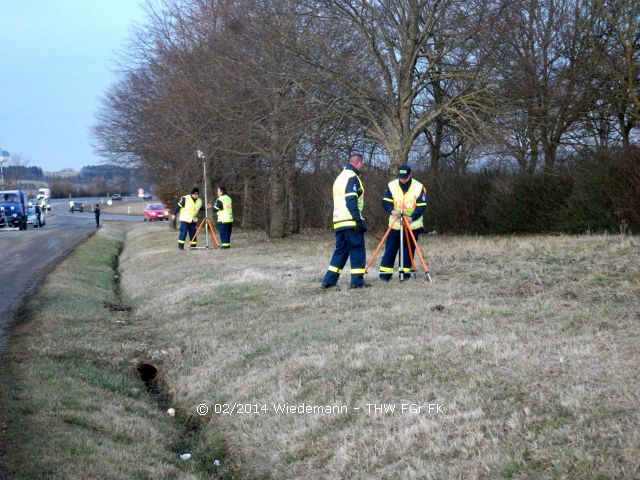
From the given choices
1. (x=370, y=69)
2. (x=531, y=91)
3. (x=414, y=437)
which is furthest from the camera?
(x=370, y=69)

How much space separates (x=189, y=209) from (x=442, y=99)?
27.8ft

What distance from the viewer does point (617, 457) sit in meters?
4.30

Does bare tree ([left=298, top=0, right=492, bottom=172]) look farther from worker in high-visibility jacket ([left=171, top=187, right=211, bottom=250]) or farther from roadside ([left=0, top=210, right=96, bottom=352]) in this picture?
roadside ([left=0, top=210, right=96, bottom=352])

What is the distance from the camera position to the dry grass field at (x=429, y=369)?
16.0 ft

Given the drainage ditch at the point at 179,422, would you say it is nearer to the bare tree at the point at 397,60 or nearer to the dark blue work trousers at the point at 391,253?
the dark blue work trousers at the point at 391,253

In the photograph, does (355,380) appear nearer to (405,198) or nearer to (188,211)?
(405,198)

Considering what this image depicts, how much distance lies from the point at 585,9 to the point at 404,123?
324 inches

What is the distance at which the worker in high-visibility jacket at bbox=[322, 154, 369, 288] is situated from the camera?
11547 millimetres

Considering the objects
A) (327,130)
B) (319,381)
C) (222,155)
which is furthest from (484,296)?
(222,155)

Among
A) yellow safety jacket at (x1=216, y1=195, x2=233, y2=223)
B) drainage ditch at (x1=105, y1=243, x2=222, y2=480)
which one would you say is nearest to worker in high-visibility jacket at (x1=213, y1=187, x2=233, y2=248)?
yellow safety jacket at (x1=216, y1=195, x2=233, y2=223)

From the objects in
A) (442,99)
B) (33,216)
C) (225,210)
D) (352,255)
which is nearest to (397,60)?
(442,99)

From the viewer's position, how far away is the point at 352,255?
38.0 feet

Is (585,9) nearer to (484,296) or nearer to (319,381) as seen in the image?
(484,296)

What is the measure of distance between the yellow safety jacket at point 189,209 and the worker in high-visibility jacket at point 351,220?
474 inches
